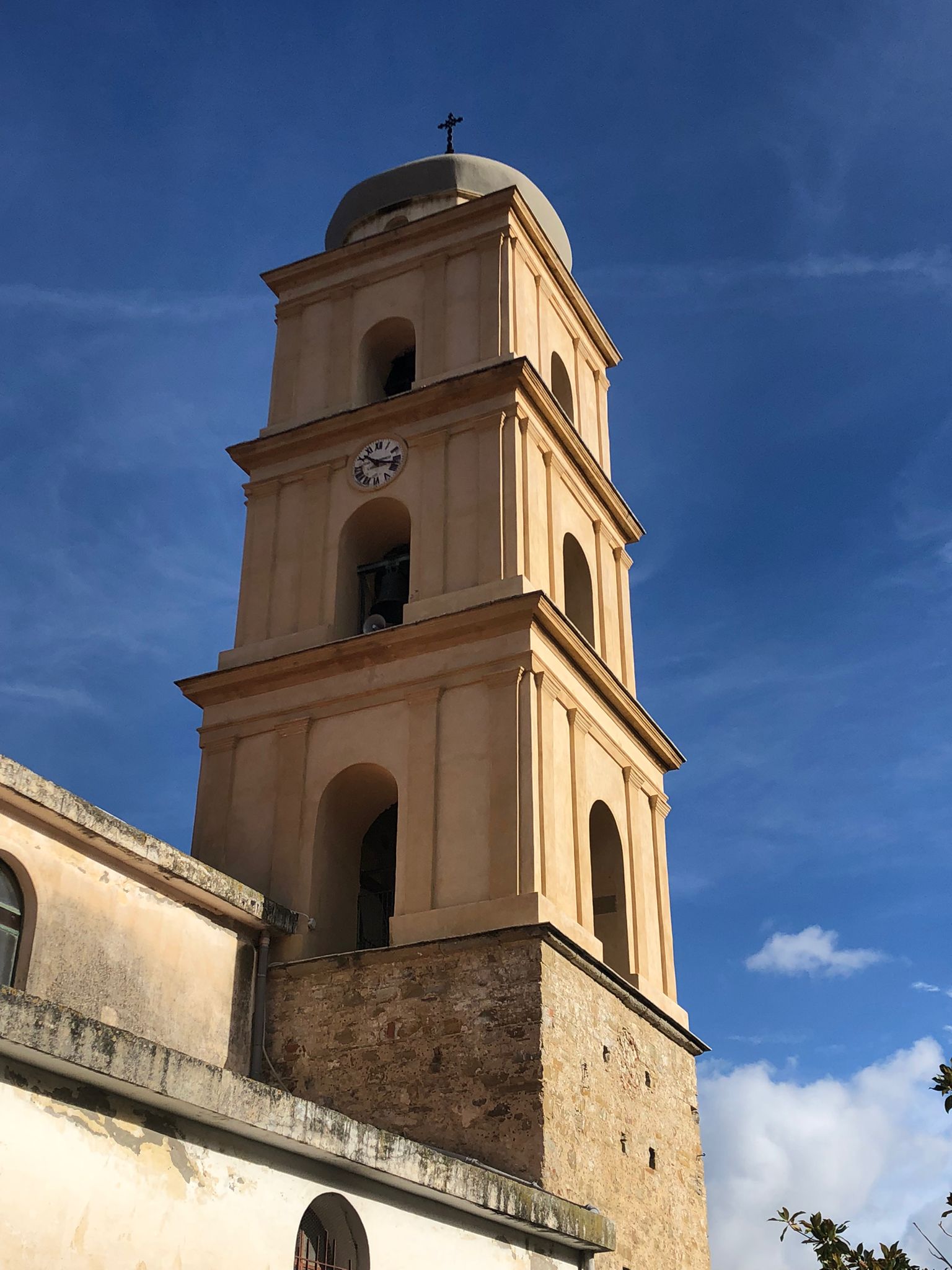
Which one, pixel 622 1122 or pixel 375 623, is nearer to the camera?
pixel 622 1122

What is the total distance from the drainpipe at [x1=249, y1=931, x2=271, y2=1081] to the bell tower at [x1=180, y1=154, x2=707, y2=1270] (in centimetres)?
12

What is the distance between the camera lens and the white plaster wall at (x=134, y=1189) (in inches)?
287

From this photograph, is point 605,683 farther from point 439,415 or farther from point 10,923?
point 10,923

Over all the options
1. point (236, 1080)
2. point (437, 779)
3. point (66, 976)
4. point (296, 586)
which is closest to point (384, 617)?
point (296, 586)

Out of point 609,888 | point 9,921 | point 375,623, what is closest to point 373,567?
point 375,623

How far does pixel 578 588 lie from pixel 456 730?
4.11 metres

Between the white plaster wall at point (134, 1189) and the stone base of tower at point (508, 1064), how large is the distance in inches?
139

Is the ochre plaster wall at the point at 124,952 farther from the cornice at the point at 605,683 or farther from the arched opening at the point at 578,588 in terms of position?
the arched opening at the point at 578,588

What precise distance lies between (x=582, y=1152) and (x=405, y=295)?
36.9 feet

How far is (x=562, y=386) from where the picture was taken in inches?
813

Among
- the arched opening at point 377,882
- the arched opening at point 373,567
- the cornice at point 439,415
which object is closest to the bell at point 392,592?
the arched opening at point 373,567

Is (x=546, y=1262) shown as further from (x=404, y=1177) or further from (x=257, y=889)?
(x=257, y=889)

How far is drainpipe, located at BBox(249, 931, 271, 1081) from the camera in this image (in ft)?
46.6

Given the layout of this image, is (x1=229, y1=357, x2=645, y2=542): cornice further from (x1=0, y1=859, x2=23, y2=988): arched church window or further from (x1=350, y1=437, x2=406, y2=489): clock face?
(x1=0, y1=859, x2=23, y2=988): arched church window
